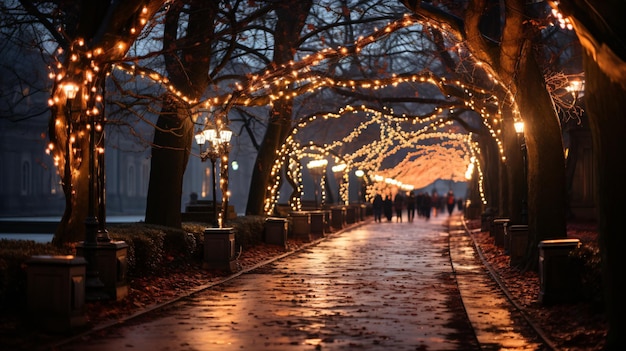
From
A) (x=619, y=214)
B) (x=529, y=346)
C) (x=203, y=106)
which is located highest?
(x=203, y=106)

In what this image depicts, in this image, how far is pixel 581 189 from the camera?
4238cm

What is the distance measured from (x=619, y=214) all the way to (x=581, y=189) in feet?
104

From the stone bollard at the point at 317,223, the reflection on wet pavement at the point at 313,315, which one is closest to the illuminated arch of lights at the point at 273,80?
the reflection on wet pavement at the point at 313,315

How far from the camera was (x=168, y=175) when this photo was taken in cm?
2473

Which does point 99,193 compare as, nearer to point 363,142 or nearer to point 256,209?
point 256,209

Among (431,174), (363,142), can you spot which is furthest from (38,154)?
(431,174)

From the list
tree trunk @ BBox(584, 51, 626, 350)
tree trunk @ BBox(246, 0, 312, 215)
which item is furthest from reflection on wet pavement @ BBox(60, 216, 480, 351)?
tree trunk @ BBox(246, 0, 312, 215)

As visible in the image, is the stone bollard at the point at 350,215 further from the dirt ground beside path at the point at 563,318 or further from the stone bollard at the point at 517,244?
the dirt ground beside path at the point at 563,318

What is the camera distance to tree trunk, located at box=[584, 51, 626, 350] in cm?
1122

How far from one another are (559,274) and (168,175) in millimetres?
11534

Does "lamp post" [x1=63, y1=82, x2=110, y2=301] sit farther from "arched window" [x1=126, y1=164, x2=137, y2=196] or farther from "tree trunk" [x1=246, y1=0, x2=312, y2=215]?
"arched window" [x1=126, y1=164, x2=137, y2=196]

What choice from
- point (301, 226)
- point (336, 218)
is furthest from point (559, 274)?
point (336, 218)

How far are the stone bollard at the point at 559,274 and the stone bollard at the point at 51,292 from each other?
22.8 feet

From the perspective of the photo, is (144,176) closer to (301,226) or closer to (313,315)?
(301,226)
